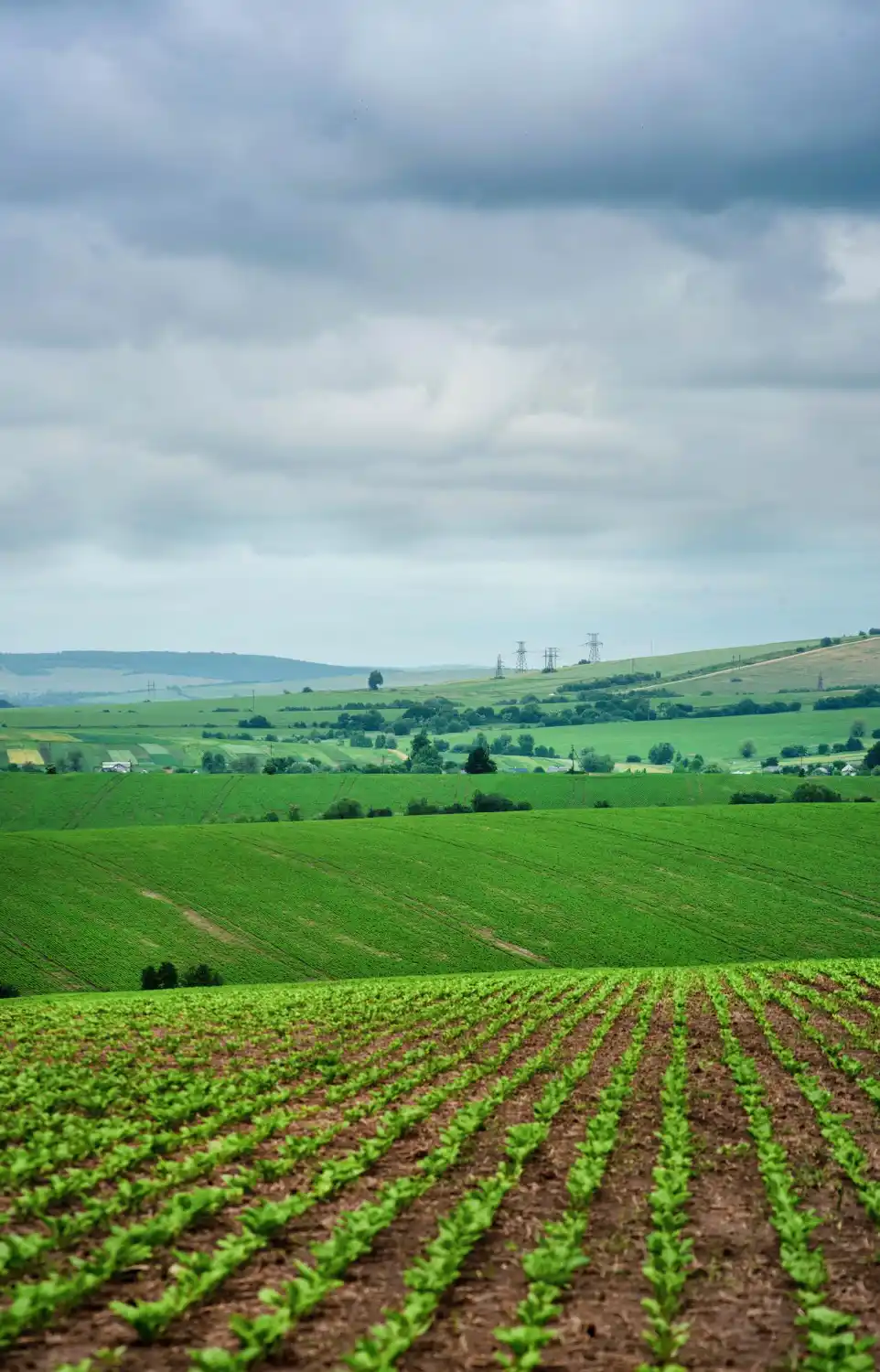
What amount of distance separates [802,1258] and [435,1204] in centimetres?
447

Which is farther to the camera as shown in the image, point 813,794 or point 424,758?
point 424,758

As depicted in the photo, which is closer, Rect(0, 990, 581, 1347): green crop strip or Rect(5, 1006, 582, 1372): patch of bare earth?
Rect(5, 1006, 582, 1372): patch of bare earth

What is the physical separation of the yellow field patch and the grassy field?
43558mm

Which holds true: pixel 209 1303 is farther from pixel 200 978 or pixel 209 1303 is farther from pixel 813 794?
pixel 813 794

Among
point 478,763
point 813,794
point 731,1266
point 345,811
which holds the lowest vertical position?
point 345,811

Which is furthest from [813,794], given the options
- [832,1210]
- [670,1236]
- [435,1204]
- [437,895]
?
[670,1236]

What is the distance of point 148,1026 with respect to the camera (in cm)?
3109

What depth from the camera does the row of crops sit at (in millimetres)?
11297

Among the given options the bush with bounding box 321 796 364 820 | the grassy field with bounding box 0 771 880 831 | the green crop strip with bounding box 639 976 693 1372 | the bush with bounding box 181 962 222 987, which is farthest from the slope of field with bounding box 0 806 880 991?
the green crop strip with bounding box 639 976 693 1372

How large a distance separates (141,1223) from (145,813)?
12197 centimetres

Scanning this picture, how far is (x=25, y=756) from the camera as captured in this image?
19175cm

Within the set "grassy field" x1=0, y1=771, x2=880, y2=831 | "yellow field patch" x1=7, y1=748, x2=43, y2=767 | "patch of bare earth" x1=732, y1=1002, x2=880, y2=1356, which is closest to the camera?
"patch of bare earth" x1=732, y1=1002, x2=880, y2=1356

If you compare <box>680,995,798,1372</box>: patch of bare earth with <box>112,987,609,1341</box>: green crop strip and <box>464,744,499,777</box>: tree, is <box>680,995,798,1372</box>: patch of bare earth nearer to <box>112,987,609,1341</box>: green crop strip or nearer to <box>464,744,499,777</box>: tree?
<box>112,987,609,1341</box>: green crop strip

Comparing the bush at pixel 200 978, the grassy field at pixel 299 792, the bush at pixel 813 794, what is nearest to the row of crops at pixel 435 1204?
the bush at pixel 200 978
